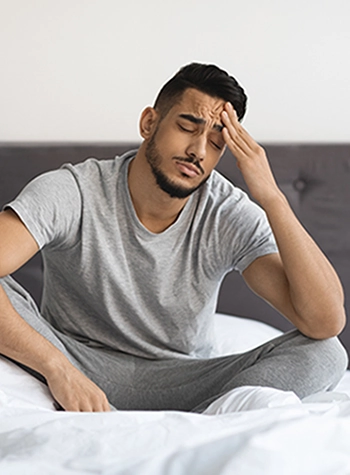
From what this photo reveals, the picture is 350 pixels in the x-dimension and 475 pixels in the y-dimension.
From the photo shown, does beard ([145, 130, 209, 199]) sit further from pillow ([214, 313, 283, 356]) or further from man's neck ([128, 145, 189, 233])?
pillow ([214, 313, 283, 356])

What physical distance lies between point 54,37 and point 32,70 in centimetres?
12

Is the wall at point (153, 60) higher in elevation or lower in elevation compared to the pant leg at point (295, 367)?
higher

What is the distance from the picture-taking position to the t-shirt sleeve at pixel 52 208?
1.39 m

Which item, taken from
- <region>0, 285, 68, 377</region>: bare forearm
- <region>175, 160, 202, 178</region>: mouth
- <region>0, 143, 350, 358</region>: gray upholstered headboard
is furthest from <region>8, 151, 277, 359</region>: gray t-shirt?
<region>0, 143, 350, 358</region>: gray upholstered headboard

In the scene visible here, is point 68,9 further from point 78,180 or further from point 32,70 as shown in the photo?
point 78,180

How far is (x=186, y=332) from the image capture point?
5.31ft

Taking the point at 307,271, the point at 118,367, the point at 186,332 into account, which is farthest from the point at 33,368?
the point at 307,271

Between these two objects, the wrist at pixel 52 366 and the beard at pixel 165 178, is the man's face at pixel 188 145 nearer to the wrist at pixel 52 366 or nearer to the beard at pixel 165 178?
the beard at pixel 165 178

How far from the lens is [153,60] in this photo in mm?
2201

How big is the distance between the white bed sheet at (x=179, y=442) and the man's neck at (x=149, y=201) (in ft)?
2.15

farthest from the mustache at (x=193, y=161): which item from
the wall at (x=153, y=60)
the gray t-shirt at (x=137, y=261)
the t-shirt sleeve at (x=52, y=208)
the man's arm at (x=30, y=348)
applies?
the wall at (x=153, y=60)

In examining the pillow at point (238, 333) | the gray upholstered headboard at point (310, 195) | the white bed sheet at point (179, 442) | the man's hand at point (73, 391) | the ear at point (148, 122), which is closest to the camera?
the white bed sheet at point (179, 442)

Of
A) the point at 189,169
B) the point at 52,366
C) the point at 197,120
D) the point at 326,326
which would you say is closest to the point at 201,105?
the point at 197,120

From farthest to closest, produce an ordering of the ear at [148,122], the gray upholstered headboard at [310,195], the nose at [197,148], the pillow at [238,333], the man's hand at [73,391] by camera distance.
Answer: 1. the gray upholstered headboard at [310,195]
2. the pillow at [238,333]
3. the ear at [148,122]
4. the nose at [197,148]
5. the man's hand at [73,391]
